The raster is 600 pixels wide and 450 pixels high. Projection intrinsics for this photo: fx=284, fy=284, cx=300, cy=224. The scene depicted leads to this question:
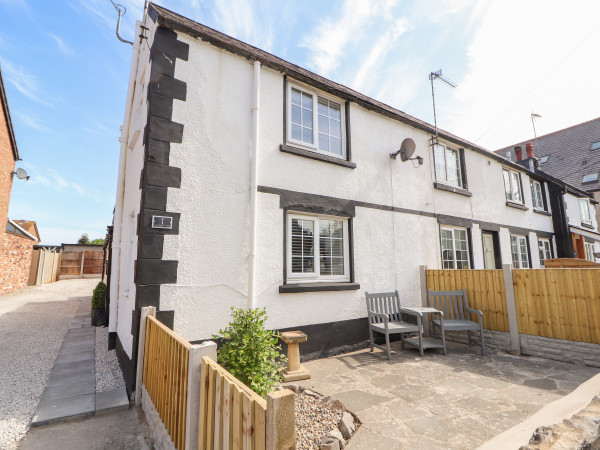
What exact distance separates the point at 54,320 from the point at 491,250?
14.2 metres

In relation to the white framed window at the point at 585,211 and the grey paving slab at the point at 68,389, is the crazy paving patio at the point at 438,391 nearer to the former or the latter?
the grey paving slab at the point at 68,389

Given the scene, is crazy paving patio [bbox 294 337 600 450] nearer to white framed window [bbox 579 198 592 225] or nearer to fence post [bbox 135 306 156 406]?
fence post [bbox 135 306 156 406]

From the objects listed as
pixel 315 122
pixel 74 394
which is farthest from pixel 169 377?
pixel 315 122

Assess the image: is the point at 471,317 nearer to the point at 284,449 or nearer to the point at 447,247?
the point at 447,247

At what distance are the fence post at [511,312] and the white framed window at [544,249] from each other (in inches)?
319

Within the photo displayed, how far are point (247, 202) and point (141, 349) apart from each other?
2.61m

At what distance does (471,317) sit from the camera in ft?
20.8

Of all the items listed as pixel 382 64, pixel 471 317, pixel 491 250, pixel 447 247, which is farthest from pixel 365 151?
pixel 491 250

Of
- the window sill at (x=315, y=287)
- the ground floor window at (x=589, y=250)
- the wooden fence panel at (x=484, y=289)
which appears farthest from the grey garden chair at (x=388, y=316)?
the ground floor window at (x=589, y=250)

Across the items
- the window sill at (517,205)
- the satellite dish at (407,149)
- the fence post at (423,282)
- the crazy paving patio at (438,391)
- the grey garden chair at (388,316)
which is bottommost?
the crazy paving patio at (438,391)

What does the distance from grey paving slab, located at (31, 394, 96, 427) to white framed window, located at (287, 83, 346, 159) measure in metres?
5.06

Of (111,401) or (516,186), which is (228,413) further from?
(516,186)

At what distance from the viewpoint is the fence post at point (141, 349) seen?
147 inches

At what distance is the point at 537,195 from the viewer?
1245cm
